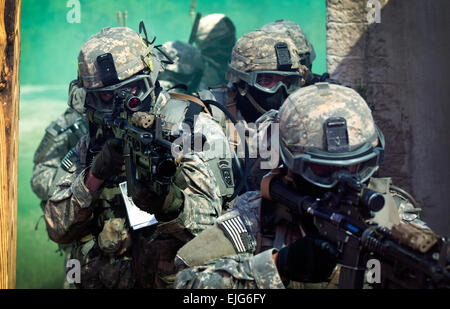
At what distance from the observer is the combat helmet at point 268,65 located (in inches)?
211

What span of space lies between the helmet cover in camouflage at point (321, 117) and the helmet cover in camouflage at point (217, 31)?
6.19 m

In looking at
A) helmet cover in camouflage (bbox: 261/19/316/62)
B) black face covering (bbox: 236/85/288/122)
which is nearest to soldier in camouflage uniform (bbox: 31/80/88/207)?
black face covering (bbox: 236/85/288/122)

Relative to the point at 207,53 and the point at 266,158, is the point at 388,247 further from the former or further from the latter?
the point at 207,53

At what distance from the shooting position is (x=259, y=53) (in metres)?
5.45

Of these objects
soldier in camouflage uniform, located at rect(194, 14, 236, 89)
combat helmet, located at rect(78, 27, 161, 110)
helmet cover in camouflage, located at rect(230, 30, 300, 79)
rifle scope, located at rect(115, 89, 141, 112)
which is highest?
soldier in camouflage uniform, located at rect(194, 14, 236, 89)

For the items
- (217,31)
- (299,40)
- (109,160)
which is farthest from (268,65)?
(217,31)

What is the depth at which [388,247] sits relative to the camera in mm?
2273

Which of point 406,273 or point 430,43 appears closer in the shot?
point 406,273

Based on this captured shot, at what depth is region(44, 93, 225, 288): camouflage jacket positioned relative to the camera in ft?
13.1

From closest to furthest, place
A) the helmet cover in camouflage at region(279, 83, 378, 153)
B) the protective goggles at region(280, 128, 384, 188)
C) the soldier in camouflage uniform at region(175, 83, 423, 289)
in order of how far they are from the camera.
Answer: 1. the soldier in camouflage uniform at region(175, 83, 423, 289)
2. the protective goggles at region(280, 128, 384, 188)
3. the helmet cover in camouflage at region(279, 83, 378, 153)

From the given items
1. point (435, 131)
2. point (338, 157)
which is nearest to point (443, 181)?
point (435, 131)

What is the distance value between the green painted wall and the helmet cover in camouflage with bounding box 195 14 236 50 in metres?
0.19

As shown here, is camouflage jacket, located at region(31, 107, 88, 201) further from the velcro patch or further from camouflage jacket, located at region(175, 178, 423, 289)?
camouflage jacket, located at region(175, 178, 423, 289)
